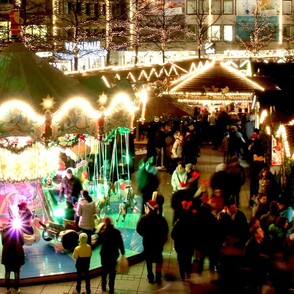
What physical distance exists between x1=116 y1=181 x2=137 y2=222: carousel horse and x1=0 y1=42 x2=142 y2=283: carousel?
4 centimetres

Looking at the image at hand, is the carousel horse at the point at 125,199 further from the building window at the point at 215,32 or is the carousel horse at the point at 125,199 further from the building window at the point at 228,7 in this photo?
the building window at the point at 228,7

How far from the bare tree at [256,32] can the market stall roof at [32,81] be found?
44.7m

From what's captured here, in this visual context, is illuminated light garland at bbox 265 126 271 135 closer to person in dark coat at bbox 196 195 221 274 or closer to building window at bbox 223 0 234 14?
person in dark coat at bbox 196 195 221 274

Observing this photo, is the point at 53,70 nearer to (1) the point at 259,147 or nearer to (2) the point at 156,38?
(1) the point at 259,147

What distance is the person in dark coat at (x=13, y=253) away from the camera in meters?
10.7

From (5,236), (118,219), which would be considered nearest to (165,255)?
(118,219)

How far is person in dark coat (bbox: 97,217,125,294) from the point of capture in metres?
10.6

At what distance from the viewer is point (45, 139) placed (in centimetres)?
1252

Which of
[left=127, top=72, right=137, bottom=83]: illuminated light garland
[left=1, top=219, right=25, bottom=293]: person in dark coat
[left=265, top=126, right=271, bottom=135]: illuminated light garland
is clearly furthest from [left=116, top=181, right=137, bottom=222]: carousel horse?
[left=265, top=126, right=271, bottom=135]: illuminated light garland

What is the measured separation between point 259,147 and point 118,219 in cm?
591

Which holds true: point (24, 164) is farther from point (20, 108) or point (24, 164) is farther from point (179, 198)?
point (179, 198)

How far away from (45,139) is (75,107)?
885 millimetres

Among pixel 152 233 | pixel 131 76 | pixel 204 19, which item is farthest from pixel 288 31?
pixel 152 233

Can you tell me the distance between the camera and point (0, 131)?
12.1m
